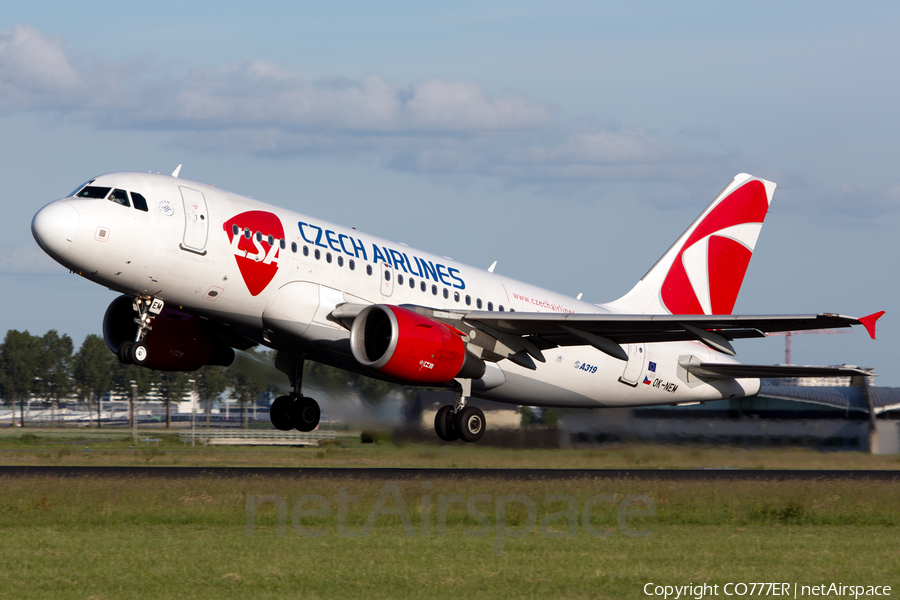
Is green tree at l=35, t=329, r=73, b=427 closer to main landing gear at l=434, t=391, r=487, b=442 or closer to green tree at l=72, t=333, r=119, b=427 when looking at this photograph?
green tree at l=72, t=333, r=119, b=427

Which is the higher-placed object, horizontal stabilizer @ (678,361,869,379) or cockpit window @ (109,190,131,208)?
cockpit window @ (109,190,131,208)

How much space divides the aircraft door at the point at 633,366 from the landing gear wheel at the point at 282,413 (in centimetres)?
989

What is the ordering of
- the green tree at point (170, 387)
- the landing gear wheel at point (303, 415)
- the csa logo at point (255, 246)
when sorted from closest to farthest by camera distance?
1. the csa logo at point (255, 246)
2. the landing gear wheel at point (303, 415)
3. the green tree at point (170, 387)

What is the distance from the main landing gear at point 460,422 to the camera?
27688mm

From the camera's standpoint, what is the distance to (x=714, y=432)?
1297 inches

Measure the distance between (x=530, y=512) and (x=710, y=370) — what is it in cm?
A: 1236

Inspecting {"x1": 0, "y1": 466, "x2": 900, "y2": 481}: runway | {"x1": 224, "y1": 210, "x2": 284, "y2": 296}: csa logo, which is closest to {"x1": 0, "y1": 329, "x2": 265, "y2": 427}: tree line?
{"x1": 0, "y1": 466, "x2": 900, "y2": 481}: runway

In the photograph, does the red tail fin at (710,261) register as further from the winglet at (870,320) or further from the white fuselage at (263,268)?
the winglet at (870,320)

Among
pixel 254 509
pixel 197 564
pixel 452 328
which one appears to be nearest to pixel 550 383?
pixel 452 328

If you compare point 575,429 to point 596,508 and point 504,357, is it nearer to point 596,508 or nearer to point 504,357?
point 504,357

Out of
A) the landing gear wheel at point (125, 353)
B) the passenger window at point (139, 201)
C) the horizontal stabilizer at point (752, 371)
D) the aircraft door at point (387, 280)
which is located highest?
the passenger window at point (139, 201)

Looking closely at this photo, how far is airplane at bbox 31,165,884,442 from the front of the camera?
2270 cm

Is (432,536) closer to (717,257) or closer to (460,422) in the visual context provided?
(460,422)

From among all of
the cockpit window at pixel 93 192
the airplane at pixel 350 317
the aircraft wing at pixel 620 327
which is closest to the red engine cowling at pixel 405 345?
the airplane at pixel 350 317
